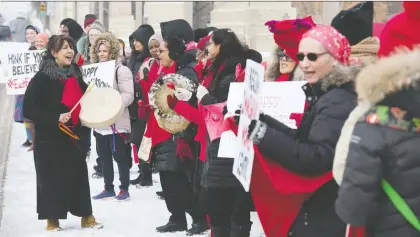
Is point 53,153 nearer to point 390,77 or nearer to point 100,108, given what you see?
point 100,108

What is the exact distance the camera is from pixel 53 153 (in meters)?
7.14

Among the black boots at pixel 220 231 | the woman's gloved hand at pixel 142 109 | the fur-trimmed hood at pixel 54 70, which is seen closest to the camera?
the black boots at pixel 220 231

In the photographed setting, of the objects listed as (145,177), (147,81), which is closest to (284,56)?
(147,81)

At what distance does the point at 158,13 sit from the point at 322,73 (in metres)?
13.2

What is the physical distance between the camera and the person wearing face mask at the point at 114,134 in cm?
852

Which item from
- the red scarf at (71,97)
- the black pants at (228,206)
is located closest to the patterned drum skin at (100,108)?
the red scarf at (71,97)

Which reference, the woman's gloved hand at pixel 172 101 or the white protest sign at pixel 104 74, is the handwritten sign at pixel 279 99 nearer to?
the woman's gloved hand at pixel 172 101

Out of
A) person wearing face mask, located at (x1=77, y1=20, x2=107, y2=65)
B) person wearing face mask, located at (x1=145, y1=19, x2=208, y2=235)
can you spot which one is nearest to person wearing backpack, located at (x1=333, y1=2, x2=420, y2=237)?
person wearing face mask, located at (x1=145, y1=19, x2=208, y2=235)

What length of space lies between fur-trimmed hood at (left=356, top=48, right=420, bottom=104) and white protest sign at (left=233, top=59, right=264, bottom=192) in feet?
2.06

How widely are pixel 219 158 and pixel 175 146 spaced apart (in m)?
1.41

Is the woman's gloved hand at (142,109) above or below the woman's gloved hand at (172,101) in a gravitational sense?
below

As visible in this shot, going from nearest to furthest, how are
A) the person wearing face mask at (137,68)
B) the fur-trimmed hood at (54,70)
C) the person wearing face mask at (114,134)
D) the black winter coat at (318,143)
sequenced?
the black winter coat at (318,143)
the fur-trimmed hood at (54,70)
the person wearing face mask at (114,134)
the person wearing face mask at (137,68)

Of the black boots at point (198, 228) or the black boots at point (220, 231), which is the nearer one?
the black boots at point (220, 231)

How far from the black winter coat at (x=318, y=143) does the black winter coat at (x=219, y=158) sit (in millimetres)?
1723
